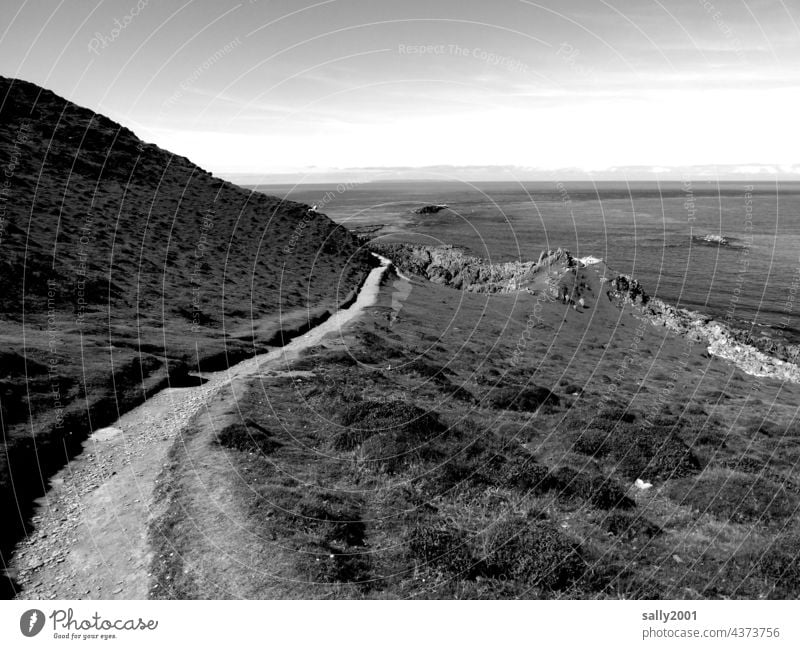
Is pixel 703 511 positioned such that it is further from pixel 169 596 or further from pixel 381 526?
pixel 169 596

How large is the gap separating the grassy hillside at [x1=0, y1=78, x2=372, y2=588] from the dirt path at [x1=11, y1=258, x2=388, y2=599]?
92cm

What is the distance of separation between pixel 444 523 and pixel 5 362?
2603 centimetres

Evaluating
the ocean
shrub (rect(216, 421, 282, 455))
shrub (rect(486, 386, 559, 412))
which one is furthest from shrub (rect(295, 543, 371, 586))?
the ocean

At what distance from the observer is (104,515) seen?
1673 cm

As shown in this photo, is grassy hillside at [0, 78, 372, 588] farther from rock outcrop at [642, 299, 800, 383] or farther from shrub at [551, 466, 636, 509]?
rock outcrop at [642, 299, 800, 383]

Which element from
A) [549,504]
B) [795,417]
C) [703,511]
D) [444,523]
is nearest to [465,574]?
[444,523]

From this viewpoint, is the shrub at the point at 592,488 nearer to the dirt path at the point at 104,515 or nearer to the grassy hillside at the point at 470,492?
the grassy hillside at the point at 470,492

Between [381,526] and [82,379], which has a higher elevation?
[82,379]

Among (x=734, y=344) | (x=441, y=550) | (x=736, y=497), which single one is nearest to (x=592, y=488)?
(x=736, y=497)

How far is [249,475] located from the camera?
64.9 ft

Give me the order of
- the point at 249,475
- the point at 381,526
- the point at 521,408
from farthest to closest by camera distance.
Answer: the point at 521,408 < the point at 249,475 < the point at 381,526

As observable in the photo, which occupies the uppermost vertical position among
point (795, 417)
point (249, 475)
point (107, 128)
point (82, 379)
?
point (107, 128)

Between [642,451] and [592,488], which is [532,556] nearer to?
[592,488]

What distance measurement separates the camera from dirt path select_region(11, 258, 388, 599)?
534 inches
